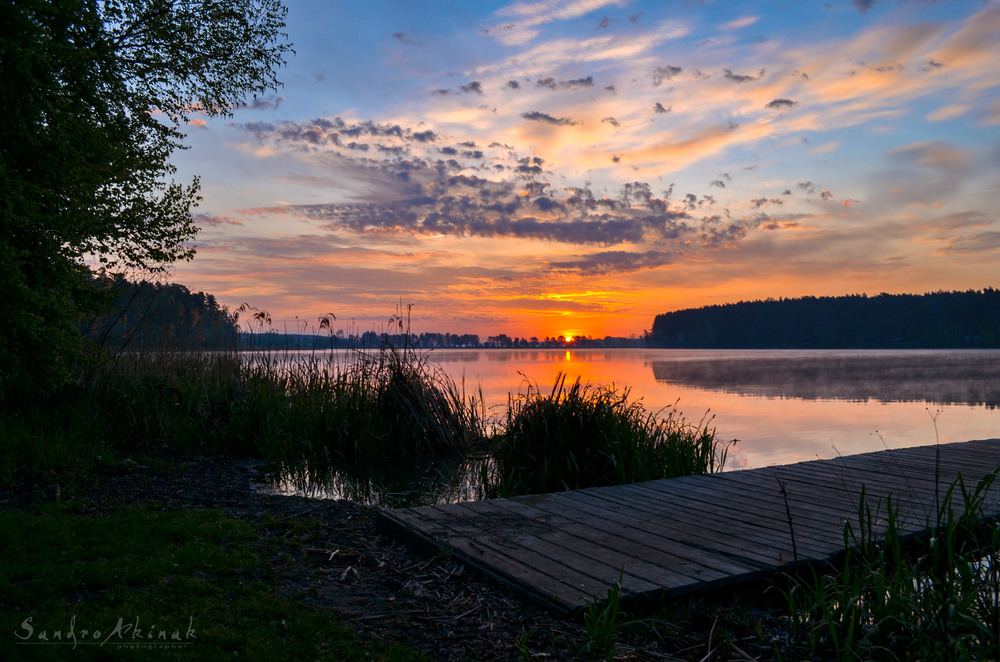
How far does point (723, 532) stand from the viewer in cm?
443

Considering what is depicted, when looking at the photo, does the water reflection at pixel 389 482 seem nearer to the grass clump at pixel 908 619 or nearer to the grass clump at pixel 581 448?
the grass clump at pixel 581 448

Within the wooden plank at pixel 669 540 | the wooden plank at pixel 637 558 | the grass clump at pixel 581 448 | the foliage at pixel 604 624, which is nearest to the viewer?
the foliage at pixel 604 624

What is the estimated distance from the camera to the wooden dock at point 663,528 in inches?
141

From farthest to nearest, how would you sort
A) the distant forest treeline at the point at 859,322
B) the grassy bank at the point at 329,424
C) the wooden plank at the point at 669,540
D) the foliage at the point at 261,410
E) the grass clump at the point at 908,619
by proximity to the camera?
the distant forest treeline at the point at 859,322 → the foliage at the point at 261,410 → the grassy bank at the point at 329,424 → the wooden plank at the point at 669,540 → the grass clump at the point at 908,619

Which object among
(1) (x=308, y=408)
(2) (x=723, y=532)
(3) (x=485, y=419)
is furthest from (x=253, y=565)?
(3) (x=485, y=419)

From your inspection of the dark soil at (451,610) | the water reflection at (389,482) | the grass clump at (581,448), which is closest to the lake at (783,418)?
the water reflection at (389,482)

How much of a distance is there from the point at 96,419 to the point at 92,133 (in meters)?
4.39

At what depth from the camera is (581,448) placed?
297 inches

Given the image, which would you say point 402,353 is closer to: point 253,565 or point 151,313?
point 151,313

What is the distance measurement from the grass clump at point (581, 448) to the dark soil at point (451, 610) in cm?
256

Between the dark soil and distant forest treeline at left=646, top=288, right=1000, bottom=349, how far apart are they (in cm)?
11308

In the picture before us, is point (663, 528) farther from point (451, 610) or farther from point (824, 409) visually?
point (824, 409)

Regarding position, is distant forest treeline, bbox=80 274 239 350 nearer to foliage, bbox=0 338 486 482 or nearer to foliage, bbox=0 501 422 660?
foliage, bbox=0 338 486 482

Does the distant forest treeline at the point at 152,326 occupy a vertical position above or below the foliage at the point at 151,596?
above
